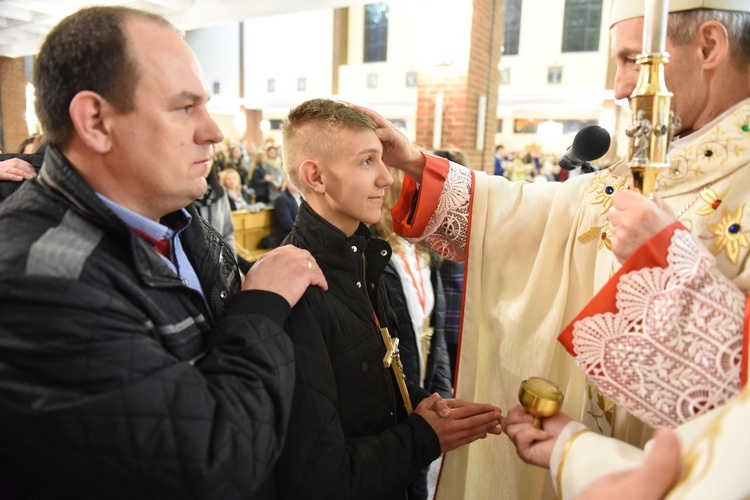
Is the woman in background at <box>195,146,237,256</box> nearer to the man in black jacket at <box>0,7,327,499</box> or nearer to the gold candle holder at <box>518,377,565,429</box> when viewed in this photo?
the man in black jacket at <box>0,7,327,499</box>

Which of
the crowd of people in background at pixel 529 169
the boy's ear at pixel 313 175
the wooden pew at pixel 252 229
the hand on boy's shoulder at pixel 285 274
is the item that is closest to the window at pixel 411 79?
the crowd of people in background at pixel 529 169

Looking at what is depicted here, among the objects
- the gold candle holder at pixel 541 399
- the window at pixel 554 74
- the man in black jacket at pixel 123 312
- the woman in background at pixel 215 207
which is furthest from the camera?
the window at pixel 554 74

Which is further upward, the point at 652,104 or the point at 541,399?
the point at 652,104

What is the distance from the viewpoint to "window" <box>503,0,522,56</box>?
1900 centimetres

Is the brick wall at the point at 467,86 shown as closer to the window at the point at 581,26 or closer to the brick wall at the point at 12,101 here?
the brick wall at the point at 12,101

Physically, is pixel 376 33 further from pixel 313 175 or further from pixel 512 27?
pixel 313 175

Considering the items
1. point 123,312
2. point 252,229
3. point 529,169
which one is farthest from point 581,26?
point 123,312

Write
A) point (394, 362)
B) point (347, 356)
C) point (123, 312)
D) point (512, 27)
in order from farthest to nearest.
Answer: point (512, 27)
point (394, 362)
point (347, 356)
point (123, 312)

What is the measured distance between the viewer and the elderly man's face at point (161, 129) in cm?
103

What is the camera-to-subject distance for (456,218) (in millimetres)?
1789

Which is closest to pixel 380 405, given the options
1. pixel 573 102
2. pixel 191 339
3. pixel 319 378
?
pixel 319 378

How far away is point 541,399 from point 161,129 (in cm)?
98

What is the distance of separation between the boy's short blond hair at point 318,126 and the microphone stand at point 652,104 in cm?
89

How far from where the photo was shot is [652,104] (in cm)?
102
